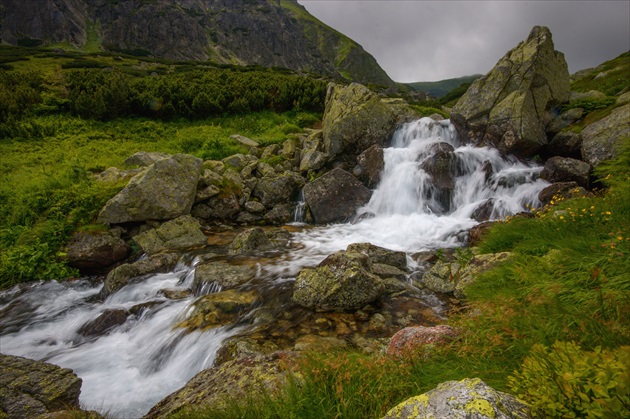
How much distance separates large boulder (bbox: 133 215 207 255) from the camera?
35.8 ft

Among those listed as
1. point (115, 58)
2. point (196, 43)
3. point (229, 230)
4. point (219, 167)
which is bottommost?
point (229, 230)

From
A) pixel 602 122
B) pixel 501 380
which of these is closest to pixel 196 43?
pixel 602 122

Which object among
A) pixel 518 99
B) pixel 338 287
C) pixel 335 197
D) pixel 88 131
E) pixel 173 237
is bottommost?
pixel 173 237

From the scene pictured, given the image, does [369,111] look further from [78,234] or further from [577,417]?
[577,417]

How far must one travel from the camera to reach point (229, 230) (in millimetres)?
12719

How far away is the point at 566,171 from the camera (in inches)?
471

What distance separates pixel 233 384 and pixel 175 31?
4913 inches

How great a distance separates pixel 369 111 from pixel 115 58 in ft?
177

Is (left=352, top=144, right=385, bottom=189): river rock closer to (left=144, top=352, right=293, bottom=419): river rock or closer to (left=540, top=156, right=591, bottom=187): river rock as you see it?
(left=540, top=156, right=591, bottom=187): river rock

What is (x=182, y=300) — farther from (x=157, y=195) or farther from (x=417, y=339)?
(x=417, y=339)

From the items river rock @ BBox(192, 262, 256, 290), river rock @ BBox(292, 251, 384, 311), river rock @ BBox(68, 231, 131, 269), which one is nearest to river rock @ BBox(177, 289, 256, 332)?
river rock @ BBox(192, 262, 256, 290)

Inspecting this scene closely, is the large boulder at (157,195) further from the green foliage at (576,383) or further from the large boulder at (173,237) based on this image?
the green foliage at (576,383)

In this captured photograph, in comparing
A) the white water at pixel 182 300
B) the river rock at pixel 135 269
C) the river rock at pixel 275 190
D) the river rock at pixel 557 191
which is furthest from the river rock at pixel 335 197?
the river rock at pixel 557 191

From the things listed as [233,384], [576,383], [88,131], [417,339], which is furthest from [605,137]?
[88,131]
